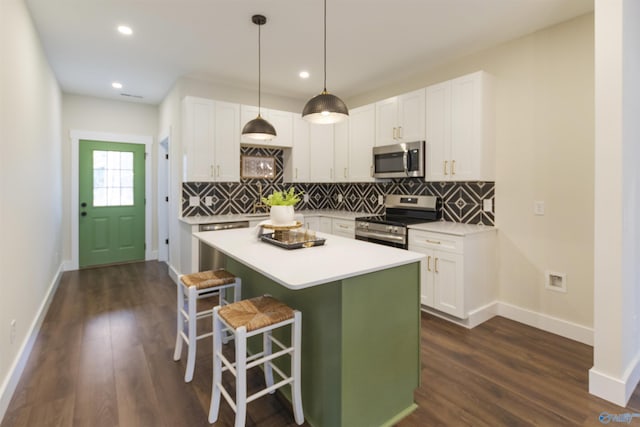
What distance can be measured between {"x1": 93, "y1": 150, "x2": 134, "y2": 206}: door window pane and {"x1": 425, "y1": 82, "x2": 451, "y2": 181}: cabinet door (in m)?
4.89

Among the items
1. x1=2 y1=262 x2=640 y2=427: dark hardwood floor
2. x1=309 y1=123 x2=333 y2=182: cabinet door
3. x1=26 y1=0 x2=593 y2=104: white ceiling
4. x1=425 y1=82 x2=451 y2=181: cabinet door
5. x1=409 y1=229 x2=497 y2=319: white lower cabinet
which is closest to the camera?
x1=2 y1=262 x2=640 y2=427: dark hardwood floor

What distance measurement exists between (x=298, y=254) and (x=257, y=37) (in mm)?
2327

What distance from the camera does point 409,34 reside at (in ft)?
9.97

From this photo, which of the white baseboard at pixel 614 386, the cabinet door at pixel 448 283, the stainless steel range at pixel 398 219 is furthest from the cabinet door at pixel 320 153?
the white baseboard at pixel 614 386

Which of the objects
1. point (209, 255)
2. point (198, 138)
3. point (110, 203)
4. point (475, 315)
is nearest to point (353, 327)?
point (475, 315)

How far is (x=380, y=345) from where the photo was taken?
1731mm

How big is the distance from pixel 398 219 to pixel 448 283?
110cm

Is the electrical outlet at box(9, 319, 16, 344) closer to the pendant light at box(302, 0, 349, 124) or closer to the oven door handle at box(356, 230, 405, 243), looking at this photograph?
the pendant light at box(302, 0, 349, 124)

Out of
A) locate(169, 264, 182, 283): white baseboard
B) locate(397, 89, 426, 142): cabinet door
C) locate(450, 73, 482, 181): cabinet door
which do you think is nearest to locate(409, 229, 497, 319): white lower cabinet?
locate(450, 73, 482, 181): cabinet door

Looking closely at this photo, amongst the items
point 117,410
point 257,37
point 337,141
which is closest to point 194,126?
point 257,37

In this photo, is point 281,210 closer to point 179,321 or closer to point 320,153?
point 179,321

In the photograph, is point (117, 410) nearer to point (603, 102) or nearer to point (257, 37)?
point (257, 37)

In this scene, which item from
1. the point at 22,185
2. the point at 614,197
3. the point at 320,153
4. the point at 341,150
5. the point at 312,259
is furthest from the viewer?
the point at 320,153

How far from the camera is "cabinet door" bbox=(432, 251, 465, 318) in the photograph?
2.98m
